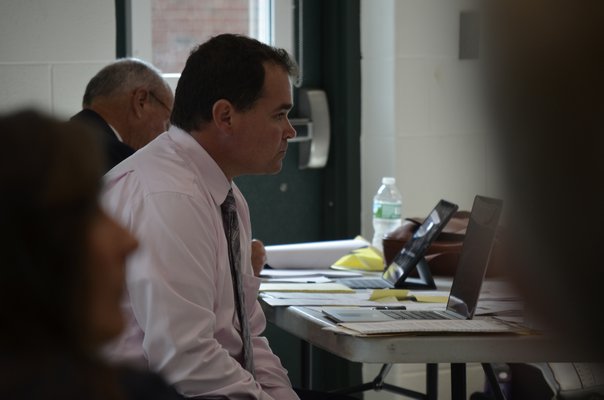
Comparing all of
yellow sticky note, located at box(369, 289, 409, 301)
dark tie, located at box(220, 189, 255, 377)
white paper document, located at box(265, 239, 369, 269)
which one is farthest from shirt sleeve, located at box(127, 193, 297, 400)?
white paper document, located at box(265, 239, 369, 269)

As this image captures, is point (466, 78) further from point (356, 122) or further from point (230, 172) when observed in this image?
point (356, 122)

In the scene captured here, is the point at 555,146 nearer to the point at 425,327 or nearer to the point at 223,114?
the point at 425,327

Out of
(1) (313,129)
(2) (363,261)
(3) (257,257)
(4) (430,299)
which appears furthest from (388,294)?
(1) (313,129)

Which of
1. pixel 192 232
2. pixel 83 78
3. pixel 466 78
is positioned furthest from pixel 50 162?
pixel 83 78

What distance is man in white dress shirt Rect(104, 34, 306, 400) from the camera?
192cm

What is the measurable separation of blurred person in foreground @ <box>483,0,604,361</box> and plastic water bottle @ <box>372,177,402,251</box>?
9.85 feet

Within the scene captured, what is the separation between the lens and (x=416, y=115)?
3791 millimetres

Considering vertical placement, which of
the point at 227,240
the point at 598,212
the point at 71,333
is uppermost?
the point at 598,212

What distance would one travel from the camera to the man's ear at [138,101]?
10.3ft

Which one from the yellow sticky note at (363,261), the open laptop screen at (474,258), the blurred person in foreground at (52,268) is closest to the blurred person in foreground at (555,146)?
the blurred person in foreground at (52,268)

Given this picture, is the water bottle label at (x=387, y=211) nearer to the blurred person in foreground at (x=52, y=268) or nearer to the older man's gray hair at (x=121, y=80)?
the older man's gray hair at (x=121, y=80)

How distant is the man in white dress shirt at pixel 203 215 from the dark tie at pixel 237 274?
0.02 metres

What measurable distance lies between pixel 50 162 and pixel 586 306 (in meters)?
0.41

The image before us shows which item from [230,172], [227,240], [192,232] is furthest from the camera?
[230,172]
